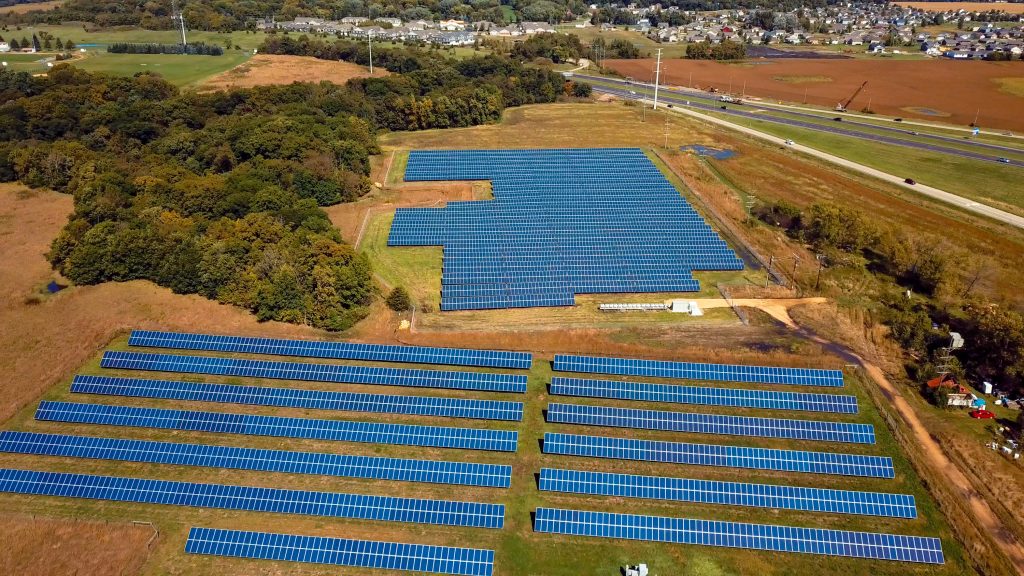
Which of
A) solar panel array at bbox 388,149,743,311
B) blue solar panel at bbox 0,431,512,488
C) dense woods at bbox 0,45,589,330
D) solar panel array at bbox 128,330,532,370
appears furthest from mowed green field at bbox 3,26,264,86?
blue solar panel at bbox 0,431,512,488

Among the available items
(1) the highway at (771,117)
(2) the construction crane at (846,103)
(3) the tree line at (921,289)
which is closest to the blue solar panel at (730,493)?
(3) the tree line at (921,289)

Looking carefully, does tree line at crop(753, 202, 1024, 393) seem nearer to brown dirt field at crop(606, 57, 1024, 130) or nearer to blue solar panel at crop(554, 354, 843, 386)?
blue solar panel at crop(554, 354, 843, 386)

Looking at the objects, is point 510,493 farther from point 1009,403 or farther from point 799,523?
point 1009,403

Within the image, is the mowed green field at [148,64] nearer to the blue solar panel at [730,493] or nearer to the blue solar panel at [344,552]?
the blue solar panel at [344,552]

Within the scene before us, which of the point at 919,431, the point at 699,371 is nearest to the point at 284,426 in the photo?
the point at 699,371

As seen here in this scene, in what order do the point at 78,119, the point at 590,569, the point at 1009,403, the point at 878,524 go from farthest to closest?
the point at 78,119
the point at 1009,403
the point at 878,524
the point at 590,569

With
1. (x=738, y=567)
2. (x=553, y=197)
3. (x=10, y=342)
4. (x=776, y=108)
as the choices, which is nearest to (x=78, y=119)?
(x=10, y=342)
